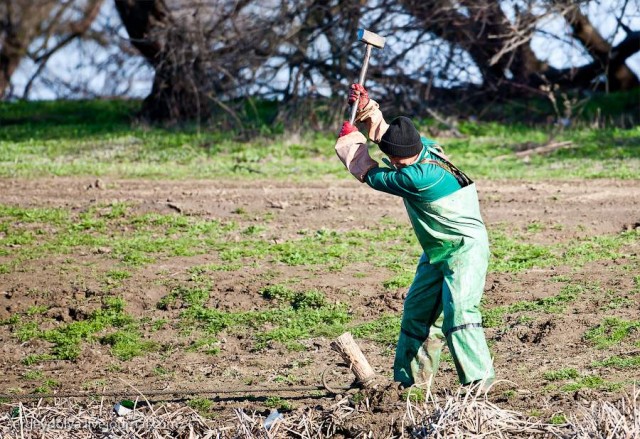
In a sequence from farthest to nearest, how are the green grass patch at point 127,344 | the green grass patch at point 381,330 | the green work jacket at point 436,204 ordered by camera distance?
the green grass patch at point 127,344
the green grass patch at point 381,330
the green work jacket at point 436,204

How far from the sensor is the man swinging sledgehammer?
222 inches

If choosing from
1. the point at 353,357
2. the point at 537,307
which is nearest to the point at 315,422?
the point at 353,357

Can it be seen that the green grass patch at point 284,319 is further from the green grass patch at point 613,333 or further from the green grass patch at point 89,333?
the green grass patch at point 613,333

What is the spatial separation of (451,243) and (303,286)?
2887 millimetres

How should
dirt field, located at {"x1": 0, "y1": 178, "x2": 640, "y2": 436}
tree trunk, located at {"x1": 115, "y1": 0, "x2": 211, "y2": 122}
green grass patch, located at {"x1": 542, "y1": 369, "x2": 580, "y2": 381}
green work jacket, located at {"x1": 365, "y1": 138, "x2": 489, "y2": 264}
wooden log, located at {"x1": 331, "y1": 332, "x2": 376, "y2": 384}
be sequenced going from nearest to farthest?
1. green work jacket, located at {"x1": 365, "y1": 138, "x2": 489, "y2": 264}
2. wooden log, located at {"x1": 331, "y1": 332, "x2": 376, "y2": 384}
3. green grass patch, located at {"x1": 542, "y1": 369, "x2": 580, "y2": 381}
4. dirt field, located at {"x1": 0, "y1": 178, "x2": 640, "y2": 436}
5. tree trunk, located at {"x1": 115, "y1": 0, "x2": 211, "y2": 122}

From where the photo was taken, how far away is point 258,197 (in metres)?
10.9

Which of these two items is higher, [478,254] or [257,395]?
[478,254]

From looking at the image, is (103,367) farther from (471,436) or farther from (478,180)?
(478,180)

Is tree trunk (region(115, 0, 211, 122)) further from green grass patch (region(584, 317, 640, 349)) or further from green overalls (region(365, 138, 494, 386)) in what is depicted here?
green overalls (region(365, 138, 494, 386))

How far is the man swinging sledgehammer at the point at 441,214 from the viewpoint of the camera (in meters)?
5.64

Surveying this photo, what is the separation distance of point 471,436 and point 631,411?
2.62ft

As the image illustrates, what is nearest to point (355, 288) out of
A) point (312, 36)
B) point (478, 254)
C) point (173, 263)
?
point (173, 263)

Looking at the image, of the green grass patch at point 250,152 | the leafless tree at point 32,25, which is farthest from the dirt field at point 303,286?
the leafless tree at point 32,25

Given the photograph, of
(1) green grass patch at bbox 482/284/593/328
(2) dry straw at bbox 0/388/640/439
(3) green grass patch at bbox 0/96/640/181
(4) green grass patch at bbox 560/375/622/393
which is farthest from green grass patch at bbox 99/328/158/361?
(3) green grass patch at bbox 0/96/640/181
